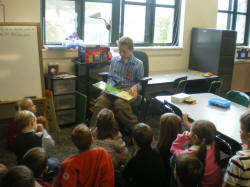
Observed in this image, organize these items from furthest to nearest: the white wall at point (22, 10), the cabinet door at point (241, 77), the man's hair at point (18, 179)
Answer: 1. the cabinet door at point (241, 77)
2. the white wall at point (22, 10)
3. the man's hair at point (18, 179)

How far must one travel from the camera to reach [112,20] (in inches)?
163

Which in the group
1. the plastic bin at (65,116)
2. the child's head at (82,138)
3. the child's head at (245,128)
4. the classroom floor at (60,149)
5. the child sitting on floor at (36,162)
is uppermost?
the child's head at (245,128)

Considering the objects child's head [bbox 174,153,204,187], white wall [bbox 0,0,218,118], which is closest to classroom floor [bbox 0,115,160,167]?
white wall [bbox 0,0,218,118]

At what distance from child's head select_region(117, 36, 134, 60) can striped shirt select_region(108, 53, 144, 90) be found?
0.23 feet

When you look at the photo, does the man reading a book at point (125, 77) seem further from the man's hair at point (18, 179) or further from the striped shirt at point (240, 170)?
the man's hair at point (18, 179)

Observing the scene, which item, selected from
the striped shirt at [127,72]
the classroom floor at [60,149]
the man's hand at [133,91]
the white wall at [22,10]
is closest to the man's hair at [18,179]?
the classroom floor at [60,149]

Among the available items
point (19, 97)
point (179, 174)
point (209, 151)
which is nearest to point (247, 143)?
point (209, 151)

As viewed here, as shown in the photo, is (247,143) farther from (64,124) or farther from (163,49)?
(163,49)

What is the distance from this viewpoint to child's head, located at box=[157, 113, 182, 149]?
2051 millimetres

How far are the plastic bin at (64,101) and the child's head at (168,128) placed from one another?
1.74m

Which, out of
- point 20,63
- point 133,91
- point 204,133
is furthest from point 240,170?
point 20,63

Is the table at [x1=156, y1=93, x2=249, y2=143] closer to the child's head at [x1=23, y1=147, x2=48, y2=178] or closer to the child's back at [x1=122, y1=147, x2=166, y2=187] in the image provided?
the child's back at [x1=122, y1=147, x2=166, y2=187]

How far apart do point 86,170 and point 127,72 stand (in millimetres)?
1842

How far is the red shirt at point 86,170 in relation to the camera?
156cm
